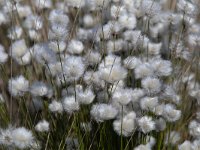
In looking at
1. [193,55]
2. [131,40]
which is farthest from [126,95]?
[193,55]

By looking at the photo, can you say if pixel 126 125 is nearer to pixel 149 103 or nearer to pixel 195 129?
pixel 149 103

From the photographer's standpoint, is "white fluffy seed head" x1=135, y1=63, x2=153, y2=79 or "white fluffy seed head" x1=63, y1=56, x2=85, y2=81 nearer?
"white fluffy seed head" x1=63, y1=56, x2=85, y2=81

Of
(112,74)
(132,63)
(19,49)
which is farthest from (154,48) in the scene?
(19,49)

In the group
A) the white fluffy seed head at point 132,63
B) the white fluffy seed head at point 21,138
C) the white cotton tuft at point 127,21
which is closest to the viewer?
the white fluffy seed head at point 21,138

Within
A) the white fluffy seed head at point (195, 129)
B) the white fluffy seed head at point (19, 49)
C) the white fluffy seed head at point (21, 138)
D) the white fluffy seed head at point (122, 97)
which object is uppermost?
the white fluffy seed head at point (19, 49)

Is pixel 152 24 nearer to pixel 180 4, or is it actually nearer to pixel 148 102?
pixel 180 4

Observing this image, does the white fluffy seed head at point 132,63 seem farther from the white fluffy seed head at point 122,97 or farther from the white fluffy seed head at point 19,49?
the white fluffy seed head at point 19,49

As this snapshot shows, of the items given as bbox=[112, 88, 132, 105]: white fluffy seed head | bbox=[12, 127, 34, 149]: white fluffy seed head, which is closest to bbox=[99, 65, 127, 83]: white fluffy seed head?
bbox=[112, 88, 132, 105]: white fluffy seed head

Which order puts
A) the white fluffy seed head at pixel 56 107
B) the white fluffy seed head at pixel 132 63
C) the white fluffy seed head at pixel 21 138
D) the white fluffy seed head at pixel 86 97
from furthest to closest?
the white fluffy seed head at pixel 132 63 < the white fluffy seed head at pixel 56 107 < the white fluffy seed head at pixel 86 97 < the white fluffy seed head at pixel 21 138

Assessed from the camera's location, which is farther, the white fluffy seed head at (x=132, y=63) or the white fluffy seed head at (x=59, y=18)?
the white fluffy seed head at (x=59, y=18)

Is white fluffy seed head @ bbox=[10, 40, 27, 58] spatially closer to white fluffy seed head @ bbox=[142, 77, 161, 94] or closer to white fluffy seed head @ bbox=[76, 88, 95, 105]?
white fluffy seed head @ bbox=[76, 88, 95, 105]

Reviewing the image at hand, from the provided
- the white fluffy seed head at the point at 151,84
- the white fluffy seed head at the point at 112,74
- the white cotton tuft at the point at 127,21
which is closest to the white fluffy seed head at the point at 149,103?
the white fluffy seed head at the point at 151,84
